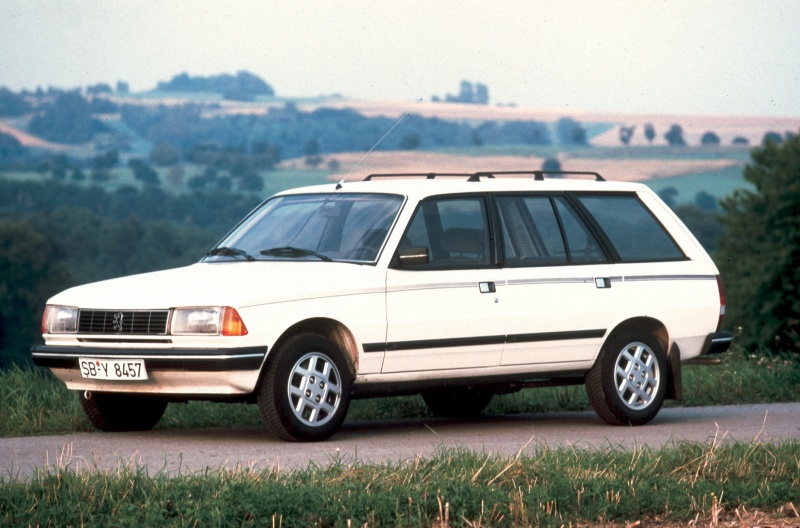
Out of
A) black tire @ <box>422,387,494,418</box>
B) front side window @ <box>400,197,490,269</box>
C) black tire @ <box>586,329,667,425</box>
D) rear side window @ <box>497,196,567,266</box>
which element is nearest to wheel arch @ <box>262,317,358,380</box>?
front side window @ <box>400,197,490,269</box>

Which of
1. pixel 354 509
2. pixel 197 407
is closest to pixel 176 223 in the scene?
pixel 197 407

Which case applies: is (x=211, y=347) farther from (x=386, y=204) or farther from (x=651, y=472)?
(x=651, y=472)

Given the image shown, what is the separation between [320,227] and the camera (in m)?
10.6

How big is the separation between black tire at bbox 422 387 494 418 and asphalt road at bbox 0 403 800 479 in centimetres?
17

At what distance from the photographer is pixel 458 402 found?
12.1 m

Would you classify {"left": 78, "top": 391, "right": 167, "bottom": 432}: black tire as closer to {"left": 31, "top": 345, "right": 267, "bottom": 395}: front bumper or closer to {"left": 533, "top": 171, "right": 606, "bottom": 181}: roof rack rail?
{"left": 31, "top": 345, "right": 267, "bottom": 395}: front bumper

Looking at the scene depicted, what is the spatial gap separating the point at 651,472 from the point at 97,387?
4.23m

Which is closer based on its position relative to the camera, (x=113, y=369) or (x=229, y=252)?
(x=113, y=369)

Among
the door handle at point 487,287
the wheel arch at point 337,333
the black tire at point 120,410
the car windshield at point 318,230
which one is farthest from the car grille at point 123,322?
the door handle at point 487,287

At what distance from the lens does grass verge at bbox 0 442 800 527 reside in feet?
20.0

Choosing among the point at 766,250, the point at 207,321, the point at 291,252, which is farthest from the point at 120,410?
the point at 766,250

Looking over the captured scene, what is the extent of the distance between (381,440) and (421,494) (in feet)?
11.7

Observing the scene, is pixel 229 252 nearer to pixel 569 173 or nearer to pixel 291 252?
pixel 291 252

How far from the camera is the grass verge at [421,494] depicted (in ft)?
20.0
